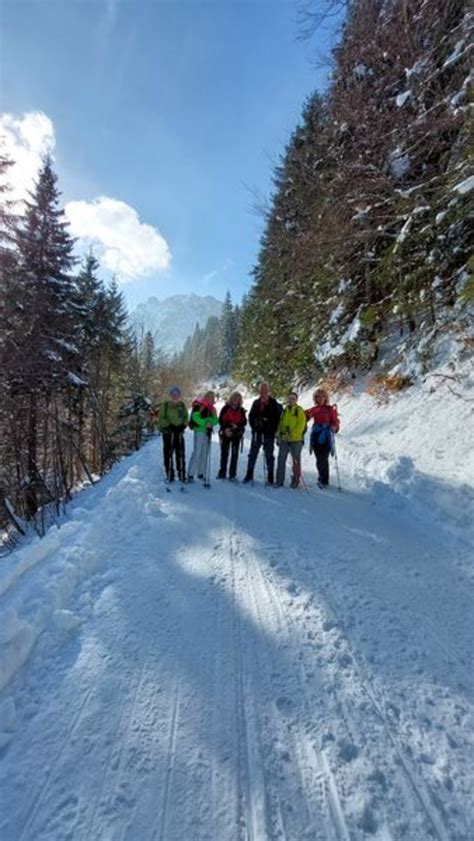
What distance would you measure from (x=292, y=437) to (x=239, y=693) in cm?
596

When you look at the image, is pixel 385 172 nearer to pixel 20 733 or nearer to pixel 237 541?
pixel 237 541

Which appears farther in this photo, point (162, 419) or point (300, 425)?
point (162, 419)

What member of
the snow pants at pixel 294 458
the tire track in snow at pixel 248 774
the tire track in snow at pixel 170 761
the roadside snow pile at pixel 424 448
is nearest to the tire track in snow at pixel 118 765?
the tire track in snow at pixel 170 761

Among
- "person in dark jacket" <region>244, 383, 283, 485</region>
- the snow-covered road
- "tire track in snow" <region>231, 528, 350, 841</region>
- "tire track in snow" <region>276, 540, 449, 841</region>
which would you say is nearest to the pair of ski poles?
"person in dark jacket" <region>244, 383, 283, 485</region>

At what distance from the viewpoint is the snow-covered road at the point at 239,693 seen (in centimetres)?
230

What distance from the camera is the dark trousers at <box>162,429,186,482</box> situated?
898 cm

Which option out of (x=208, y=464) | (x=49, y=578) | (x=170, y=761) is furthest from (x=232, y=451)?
(x=170, y=761)

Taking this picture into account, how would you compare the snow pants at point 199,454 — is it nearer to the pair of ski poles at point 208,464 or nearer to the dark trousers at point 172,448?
the pair of ski poles at point 208,464

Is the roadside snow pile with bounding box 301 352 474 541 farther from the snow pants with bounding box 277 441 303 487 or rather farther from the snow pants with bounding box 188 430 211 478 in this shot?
the snow pants with bounding box 188 430 211 478

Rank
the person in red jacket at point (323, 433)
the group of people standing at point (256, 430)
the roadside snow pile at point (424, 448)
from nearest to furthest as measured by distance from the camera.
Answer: the roadside snow pile at point (424, 448)
the person in red jacket at point (323, 433)
the group of people standing at point (256, 430)

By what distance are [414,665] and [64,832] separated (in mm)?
2627

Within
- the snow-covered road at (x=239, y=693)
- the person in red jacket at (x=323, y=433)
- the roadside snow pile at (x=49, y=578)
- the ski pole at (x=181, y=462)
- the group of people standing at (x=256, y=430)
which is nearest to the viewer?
the snow-covered road at (x=239, y=693)

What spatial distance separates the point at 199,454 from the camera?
9.53 metres

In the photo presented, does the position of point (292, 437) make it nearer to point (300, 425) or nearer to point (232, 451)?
point (300, 425)
